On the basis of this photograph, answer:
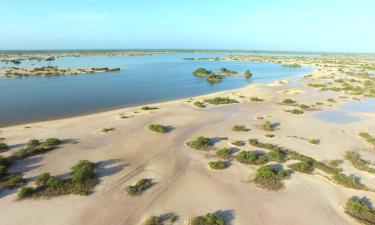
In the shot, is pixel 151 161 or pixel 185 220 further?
pixel 151 161

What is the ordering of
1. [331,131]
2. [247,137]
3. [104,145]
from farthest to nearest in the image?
1. [331,131]
2. [247,137]
3. [104,145]

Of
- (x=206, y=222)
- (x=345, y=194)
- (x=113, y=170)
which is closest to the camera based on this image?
(x=206, y=222)

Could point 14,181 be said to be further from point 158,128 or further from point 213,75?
point 213,75

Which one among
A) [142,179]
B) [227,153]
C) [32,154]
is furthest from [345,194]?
[32,154]

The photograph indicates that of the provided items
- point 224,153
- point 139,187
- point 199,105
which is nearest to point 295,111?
point 199,105

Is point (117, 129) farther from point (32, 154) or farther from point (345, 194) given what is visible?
point (345, 194)
